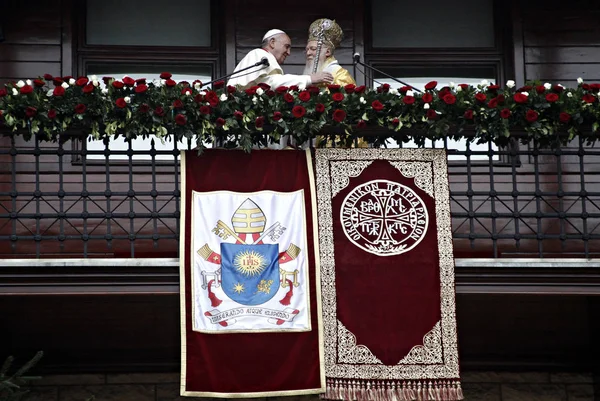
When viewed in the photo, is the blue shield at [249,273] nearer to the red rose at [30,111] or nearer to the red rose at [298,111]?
the red rose at [298,111]

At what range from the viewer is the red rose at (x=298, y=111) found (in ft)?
34.4

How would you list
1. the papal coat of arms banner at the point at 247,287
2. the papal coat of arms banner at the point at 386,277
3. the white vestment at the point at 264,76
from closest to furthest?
the papal coat of arms banner at the point at 247,287 → the papal coat of arms banner at the point at 386,277 → the white vestment at the point at 264,76

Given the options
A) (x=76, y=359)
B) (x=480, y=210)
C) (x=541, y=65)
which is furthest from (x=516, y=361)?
(x=76, y=359)

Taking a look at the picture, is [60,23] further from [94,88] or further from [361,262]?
[361,262]

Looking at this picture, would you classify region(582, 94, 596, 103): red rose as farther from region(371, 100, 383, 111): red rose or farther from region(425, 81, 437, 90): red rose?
region(371, 100, 383, 111): red rose

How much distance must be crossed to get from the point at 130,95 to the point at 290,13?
3450mm

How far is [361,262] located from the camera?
10531mm

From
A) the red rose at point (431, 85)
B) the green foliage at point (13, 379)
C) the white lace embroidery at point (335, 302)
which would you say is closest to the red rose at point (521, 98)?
the red rose at point (431, 85)

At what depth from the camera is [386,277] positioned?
10.5 metres

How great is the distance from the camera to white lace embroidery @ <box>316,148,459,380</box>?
10.4 meters

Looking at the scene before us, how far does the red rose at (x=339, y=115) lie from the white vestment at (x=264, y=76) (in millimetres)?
737

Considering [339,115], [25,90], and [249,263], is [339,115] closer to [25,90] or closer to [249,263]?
[249,263]

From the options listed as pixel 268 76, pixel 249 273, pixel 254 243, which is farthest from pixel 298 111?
pixel 249 273

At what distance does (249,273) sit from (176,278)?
2.13 ft
